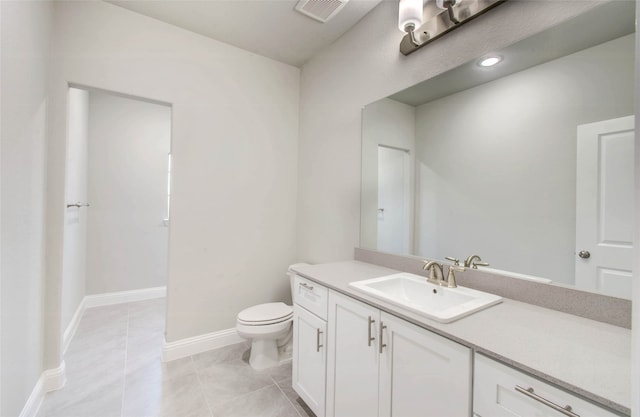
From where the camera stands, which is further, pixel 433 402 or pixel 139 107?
pixel 139 107

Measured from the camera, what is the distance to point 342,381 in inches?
52.4

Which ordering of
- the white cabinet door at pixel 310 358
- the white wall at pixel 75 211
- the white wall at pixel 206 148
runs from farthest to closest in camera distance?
the white wall at pixel 75 211
the white wall at pixel 206 148
the white cabinet door at pixel 310 358

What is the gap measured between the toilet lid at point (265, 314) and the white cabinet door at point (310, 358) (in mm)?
411

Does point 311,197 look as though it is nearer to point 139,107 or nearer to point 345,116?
point 345,116

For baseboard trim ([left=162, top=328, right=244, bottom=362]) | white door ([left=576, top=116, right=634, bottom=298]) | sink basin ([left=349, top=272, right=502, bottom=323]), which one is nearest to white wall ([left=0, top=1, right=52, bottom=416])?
baseboard trim ([left=162, top=328, right=244, bottom=362])

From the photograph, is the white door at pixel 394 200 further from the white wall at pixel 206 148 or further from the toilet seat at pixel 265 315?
the white wall at pixel 206 148

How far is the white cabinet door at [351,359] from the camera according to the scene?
1180 millimetres

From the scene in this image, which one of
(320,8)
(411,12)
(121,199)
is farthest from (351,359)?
(121,199)

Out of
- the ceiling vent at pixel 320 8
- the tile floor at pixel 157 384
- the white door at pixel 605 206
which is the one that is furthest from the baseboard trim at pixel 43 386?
the ceiling vent at pixel 320 8

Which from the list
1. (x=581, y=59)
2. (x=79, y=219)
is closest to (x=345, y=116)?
(x=581, y=59)

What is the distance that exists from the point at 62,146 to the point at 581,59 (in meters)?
2.86

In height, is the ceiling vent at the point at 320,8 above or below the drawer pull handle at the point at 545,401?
above

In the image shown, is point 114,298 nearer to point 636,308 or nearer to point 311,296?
point 311,296

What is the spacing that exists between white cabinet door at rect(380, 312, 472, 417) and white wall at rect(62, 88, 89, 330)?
8.10ft
